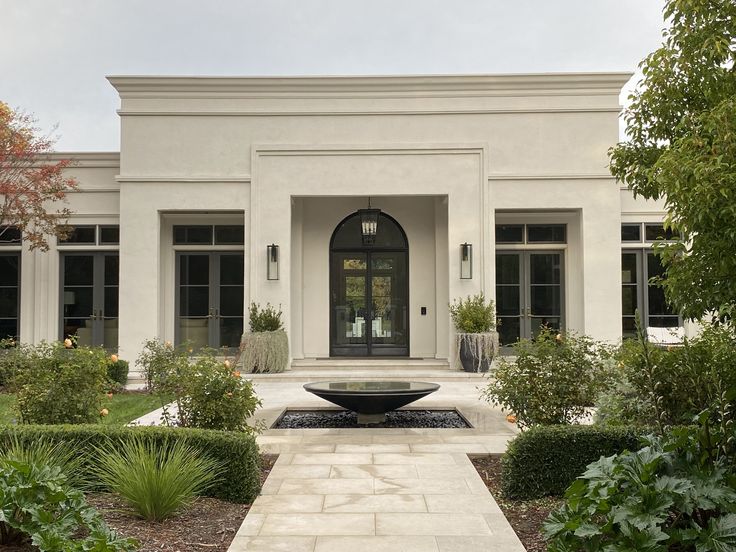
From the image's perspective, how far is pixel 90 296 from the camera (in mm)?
16438

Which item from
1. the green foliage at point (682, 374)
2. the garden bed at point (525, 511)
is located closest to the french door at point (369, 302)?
the garden bed at point (525, 511)

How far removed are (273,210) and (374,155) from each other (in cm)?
251

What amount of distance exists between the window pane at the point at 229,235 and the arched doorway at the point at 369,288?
214 centimetres

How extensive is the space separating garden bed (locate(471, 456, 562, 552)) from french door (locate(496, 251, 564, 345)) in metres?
9.94

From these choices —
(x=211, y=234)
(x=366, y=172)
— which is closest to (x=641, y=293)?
(x=366, y=172)

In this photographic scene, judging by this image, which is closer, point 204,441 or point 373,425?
point 204,441

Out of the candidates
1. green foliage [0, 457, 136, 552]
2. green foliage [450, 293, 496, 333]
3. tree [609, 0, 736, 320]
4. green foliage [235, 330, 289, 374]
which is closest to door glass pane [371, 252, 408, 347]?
green foliage [450, 293, 496, 333]

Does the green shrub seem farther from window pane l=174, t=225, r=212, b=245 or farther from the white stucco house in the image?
window pane l=174, t=225, r=212, b=245

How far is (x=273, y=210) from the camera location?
15445 mm

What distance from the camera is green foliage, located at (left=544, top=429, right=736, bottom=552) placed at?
3.44 metres

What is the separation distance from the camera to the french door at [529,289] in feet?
53.2

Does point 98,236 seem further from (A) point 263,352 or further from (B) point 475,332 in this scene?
(B) point 475,332

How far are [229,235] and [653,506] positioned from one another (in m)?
13.9

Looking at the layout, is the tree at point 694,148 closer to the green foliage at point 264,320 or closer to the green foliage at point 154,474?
the green foliage at point 154,474
